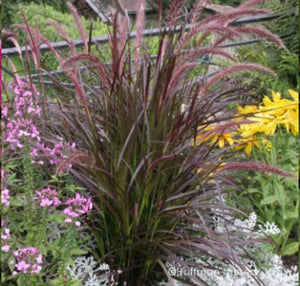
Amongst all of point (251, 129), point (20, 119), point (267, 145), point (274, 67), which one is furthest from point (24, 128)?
point (274, 67)

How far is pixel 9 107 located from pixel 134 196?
1.86 feet

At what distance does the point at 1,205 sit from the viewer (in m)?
1.67

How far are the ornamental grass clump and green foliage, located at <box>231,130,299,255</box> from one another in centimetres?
53

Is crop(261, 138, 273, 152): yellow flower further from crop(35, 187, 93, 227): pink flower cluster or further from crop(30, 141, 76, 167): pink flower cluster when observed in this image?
crop(35, 187, 93, 227): pink flower cluster

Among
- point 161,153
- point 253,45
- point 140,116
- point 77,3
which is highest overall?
point 140,116

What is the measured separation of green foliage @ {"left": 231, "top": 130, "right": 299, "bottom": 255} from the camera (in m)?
2.77

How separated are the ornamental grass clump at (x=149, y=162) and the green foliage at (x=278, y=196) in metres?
0.53

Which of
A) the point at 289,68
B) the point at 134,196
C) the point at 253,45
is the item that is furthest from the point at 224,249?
the point at 253,45

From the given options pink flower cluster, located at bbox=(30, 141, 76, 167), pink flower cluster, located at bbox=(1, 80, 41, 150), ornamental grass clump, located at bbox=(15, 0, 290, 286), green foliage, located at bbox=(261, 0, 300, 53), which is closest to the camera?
pink flower cluster, located at bbox=(1, 80, 41, 150)

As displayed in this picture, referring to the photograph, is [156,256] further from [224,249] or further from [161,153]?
[161,153]

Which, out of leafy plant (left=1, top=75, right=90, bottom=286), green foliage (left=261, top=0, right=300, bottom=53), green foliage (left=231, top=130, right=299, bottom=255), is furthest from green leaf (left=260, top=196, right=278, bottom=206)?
green foliage (left=261, top=0, right=300, bottom=53)

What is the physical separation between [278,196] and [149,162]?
874mm

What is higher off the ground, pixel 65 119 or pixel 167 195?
pixel 65 119

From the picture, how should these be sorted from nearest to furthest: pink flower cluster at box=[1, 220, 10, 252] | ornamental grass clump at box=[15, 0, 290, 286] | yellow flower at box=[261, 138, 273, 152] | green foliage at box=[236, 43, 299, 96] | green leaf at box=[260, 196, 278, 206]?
pink flower cluster at box=[1, 220, 10, 252] → ornamental grass clump at box=[15, 0, 290, 286] → green leaf at box=[260, 196, 278, 206] → yellow flower at box=[261, 138, 273, 152] → green foliage at box=[236, 43, 299, 96]
